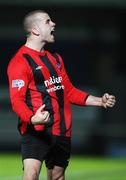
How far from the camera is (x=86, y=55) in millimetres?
22906

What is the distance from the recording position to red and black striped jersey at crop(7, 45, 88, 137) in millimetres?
9367

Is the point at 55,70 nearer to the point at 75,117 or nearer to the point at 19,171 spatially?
the point at 19,171

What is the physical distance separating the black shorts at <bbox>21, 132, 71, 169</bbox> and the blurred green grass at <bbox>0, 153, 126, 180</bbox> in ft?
14.2

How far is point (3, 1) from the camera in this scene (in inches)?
823

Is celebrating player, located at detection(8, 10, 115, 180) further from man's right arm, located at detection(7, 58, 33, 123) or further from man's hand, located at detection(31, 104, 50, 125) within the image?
man's hand, located at detection(31, 104, 50, 125)

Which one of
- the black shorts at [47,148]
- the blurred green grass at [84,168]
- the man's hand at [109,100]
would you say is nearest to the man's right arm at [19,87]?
the black shorts at [47,148]

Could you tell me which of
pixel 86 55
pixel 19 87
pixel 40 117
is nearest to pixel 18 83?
pixel 19 87

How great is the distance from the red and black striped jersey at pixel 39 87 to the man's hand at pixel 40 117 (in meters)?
0.14

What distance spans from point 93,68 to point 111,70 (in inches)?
17.1

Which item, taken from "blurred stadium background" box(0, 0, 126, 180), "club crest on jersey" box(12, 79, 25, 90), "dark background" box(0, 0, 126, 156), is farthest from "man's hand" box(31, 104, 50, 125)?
"dark background" box(0, 0, 126, 156)

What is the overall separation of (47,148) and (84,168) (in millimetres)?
6980

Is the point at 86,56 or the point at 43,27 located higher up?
the point at 43,27

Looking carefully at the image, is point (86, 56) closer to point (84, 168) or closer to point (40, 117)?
point (84, 168)

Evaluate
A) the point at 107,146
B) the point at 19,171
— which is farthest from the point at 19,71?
the point at 107,146
